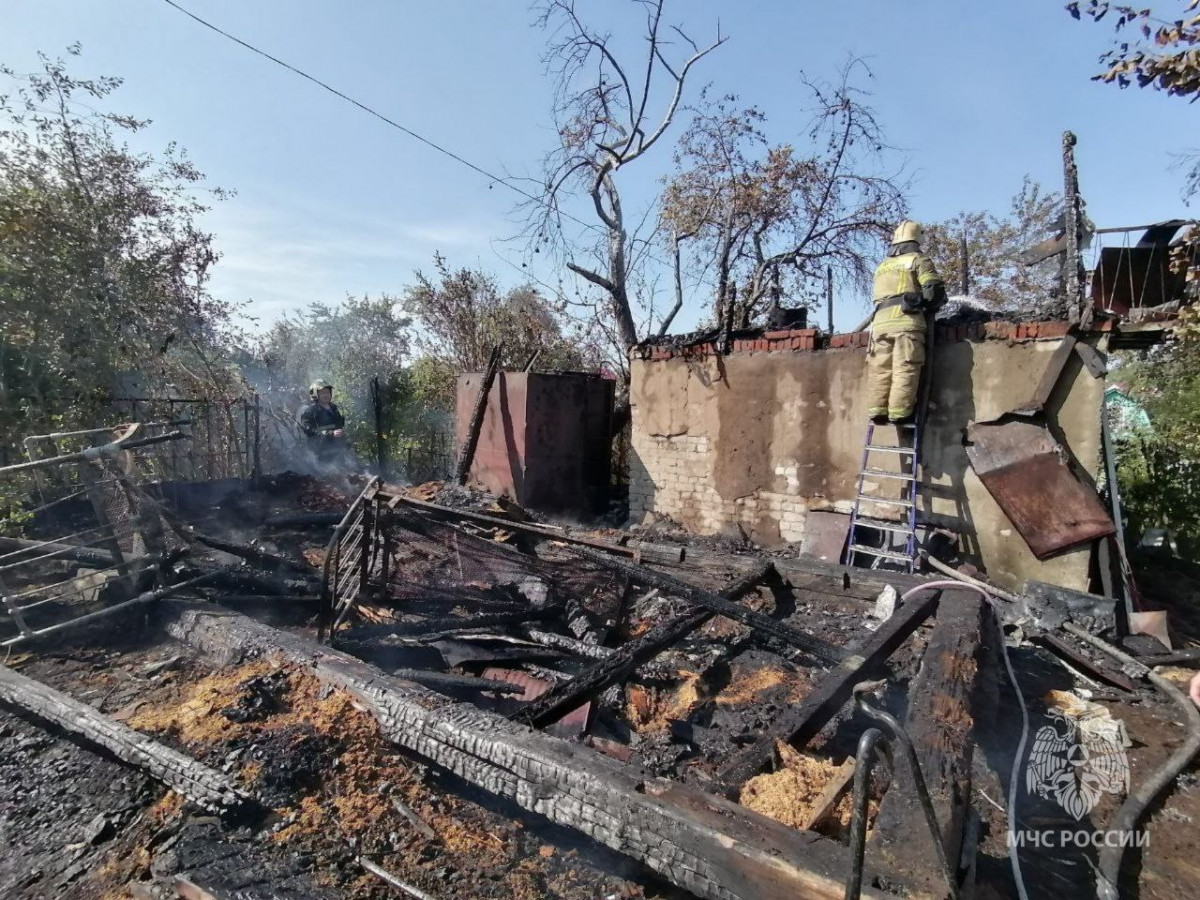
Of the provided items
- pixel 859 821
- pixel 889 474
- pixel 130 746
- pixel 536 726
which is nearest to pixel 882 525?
pixel 889 474

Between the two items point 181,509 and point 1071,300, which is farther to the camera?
point 181,509

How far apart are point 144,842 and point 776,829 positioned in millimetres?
2315

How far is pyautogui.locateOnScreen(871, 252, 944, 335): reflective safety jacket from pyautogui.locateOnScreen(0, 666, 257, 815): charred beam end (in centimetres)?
615

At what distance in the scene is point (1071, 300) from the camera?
5.48 metres

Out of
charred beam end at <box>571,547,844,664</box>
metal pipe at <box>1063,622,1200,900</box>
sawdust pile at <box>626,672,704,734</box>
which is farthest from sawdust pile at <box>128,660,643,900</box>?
metal pipe at <box>1063,622,1200,900</box>

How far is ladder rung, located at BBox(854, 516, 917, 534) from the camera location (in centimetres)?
590

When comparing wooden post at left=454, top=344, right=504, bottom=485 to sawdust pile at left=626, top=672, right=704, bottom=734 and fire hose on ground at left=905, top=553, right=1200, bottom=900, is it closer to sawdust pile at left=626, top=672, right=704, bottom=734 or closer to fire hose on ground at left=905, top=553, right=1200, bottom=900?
sawdust pile at left=626, top=672, right=704, bottom=734

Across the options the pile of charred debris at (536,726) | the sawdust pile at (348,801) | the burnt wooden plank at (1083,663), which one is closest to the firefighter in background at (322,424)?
the pile of charred debris at (536,726)

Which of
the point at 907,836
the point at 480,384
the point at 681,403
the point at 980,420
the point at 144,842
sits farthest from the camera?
the point at 480,384

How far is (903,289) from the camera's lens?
19.0 feet

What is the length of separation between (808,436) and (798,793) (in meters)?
5.44

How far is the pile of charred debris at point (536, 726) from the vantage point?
176 centimetres

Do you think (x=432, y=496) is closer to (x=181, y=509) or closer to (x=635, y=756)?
(x=181, y=509)

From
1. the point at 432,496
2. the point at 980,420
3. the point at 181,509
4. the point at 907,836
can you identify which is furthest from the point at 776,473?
the point at 181,509
